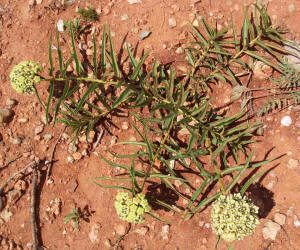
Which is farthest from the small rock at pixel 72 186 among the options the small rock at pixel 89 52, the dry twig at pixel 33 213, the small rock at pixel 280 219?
the small rock at pixel 280 219

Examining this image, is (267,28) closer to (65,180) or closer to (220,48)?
(220,48)

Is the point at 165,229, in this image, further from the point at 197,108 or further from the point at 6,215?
the point at 6,215

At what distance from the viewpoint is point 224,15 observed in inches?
161

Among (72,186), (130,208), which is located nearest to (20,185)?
(72,186)

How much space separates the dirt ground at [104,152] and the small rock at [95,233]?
0.5 inches

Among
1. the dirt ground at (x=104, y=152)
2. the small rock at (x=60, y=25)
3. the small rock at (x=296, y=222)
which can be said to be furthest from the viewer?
the small rock at (x=60, y=25)

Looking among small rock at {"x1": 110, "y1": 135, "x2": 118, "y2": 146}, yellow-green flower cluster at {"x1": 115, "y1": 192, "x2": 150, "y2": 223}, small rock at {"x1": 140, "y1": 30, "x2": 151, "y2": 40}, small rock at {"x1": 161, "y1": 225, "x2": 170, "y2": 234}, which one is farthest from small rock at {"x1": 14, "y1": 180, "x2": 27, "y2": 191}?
small rock at {"x1": 140, "y1": 30, "x2": 151, "y2": 40}

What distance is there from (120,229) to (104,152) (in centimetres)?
108

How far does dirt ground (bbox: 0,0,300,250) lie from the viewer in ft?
11.9

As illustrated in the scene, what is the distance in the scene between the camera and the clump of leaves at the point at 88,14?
428 centimetres

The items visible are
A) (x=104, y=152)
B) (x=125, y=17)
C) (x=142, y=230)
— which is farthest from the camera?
(x=125, y=17)

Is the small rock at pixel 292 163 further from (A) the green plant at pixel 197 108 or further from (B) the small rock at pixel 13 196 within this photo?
(B) the small rock at pixel 13 196

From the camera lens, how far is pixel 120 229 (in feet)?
12.7

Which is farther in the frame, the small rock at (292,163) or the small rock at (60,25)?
the small rock at (60,25)
